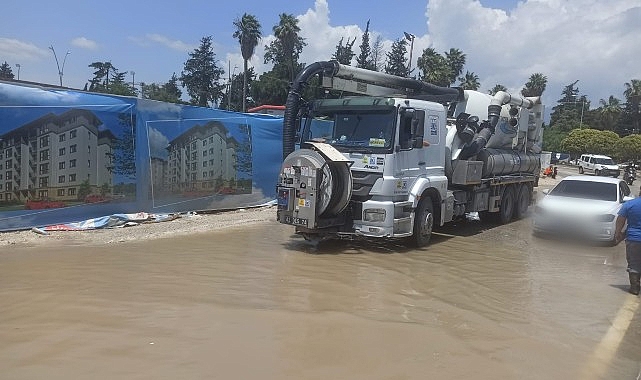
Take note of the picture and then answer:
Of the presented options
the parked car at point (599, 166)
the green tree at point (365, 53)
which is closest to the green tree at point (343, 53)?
the green tree at point (365, 53)

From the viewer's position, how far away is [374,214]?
31.6 ft

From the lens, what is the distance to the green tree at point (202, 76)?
82.9 meters

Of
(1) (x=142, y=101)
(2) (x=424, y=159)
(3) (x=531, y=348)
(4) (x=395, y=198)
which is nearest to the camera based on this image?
(3) (x=531, y=348)

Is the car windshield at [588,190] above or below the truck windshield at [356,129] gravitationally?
below

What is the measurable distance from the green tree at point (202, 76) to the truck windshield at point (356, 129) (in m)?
74.4

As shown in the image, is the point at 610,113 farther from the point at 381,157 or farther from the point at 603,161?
the point at 381,157

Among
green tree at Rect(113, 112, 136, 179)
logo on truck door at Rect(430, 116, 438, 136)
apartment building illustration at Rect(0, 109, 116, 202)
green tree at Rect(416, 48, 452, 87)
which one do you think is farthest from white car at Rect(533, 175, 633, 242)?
green tree at Rect(416, 48, 452, 87)

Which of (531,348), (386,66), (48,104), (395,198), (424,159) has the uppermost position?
(386,66)

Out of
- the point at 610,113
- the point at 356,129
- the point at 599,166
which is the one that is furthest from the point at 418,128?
the point at 610,113

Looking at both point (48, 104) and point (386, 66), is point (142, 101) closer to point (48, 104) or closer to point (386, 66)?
point (48, 104)

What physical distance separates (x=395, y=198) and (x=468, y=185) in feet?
10.1

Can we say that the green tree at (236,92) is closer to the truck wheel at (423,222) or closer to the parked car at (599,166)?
the parked car at (599,166)

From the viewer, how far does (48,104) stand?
32.9ft

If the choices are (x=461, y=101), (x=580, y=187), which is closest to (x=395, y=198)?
(x=461, y=101)
